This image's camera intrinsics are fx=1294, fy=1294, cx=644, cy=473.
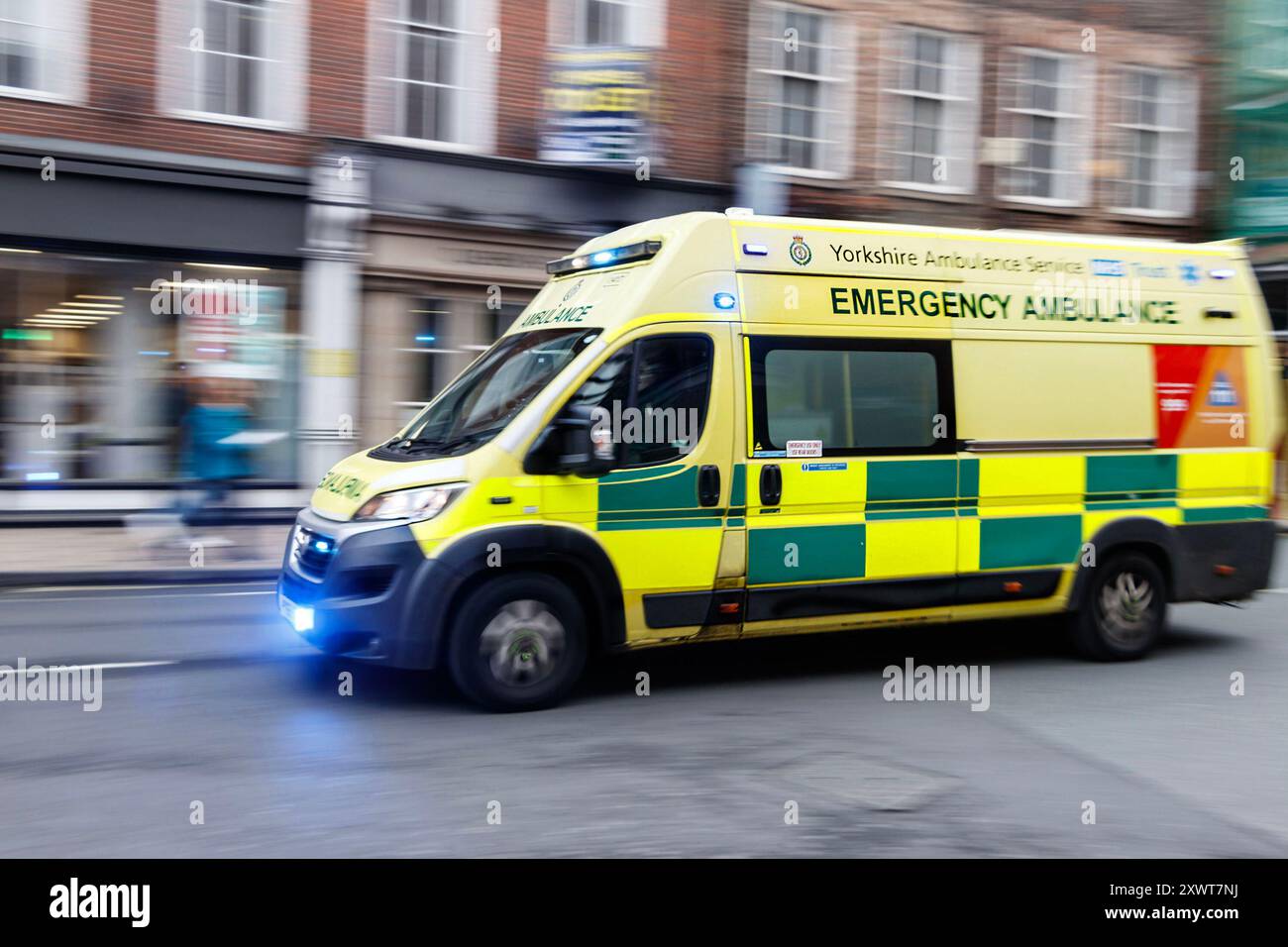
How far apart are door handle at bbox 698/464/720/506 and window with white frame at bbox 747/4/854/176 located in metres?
11.7

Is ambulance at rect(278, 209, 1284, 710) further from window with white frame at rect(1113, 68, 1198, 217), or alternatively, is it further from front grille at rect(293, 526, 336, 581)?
window with white frame at rect(1113, 68, 1198, 217)

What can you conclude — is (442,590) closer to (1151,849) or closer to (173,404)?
(1151,849)

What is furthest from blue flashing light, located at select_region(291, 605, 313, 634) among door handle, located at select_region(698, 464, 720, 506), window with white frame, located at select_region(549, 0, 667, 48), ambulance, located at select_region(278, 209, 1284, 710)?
window with white frame, located at select_region(549, 0, 667, 48)

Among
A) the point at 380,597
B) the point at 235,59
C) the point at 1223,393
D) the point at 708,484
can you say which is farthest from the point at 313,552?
the point at 235,59

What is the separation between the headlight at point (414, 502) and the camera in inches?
246

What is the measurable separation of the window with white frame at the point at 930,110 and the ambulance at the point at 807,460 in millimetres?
10683

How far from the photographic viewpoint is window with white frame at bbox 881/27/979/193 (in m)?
18.6

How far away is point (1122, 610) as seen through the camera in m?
8.11

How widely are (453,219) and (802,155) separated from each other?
535 cm

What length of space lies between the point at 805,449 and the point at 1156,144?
1630cm

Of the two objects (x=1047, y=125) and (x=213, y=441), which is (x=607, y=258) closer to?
(x=213, y=441)

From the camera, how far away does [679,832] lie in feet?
15.4

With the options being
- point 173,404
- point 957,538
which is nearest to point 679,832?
point 957,538

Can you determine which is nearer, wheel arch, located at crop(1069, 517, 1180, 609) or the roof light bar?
the roof light bar
